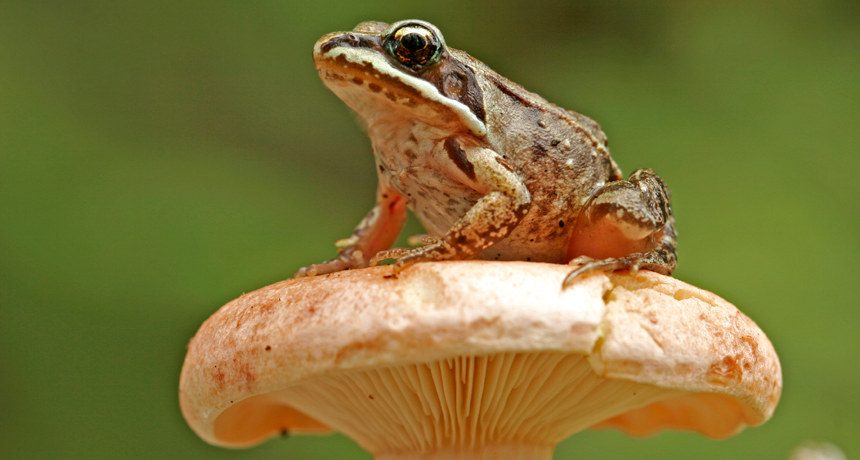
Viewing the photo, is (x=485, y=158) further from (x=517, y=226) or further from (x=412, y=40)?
(x=412, y=40)

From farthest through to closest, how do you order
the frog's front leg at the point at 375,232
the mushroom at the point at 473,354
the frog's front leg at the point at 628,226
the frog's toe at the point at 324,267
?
the frog's front leg at the point at 375,232 → the frog's toe at the point at 324,267 → the frog's front leg at the point at 628,226 → the mushroom at the point at 473,354

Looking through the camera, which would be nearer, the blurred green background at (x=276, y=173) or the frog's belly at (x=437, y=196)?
the frog's belly at (x=437, y=196)

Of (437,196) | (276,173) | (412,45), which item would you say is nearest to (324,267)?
(437,196)

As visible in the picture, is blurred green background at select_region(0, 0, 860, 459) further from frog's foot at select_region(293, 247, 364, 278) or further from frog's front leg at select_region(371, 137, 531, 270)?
frog's front leg at select_region(371, 137, 531, 270)

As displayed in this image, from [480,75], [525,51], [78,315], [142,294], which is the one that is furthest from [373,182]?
[480,75]

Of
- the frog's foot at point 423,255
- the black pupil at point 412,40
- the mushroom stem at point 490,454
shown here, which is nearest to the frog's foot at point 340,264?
the frog's foot at point 423,255

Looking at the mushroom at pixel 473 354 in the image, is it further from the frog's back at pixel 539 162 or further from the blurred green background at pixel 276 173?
the blurred green background at pixel 276 173

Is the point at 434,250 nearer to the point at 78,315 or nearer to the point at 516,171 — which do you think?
the point at 516,171
